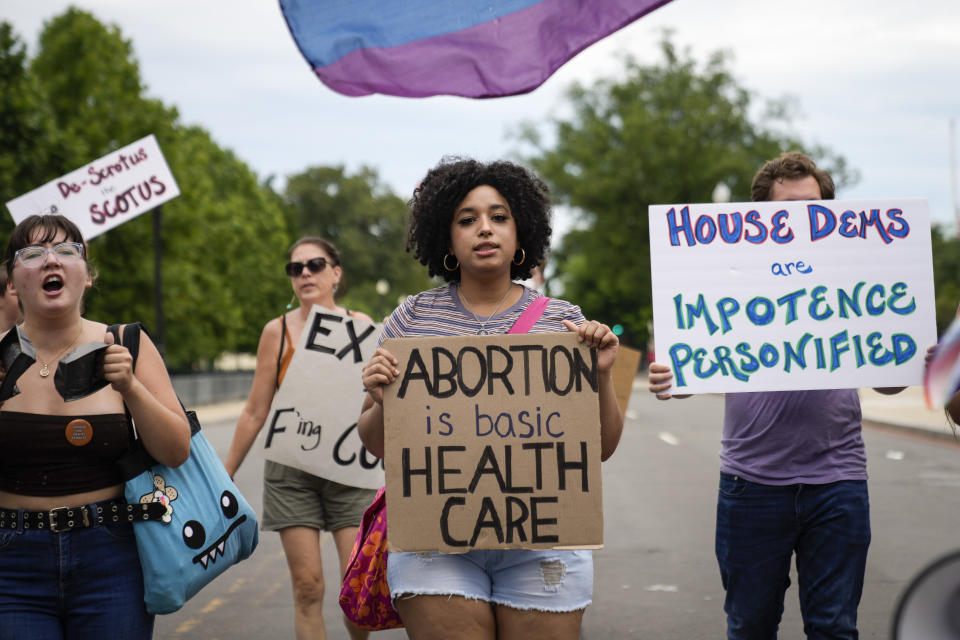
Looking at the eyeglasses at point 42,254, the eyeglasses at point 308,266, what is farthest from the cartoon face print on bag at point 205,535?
the eyeglasses at point 308,266

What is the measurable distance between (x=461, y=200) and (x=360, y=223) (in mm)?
74945

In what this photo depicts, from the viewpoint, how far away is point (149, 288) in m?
35.3

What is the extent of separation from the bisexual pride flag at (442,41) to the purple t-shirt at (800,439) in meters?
1.52

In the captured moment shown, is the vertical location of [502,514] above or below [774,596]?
above

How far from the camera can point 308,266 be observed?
6008 millimetres

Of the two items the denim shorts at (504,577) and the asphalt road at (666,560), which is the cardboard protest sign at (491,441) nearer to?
the denim shorts at (504,577)

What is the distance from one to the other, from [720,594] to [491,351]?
4.61 m

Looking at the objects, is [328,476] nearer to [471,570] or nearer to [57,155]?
[471,570]

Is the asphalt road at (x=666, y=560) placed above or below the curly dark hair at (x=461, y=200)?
below

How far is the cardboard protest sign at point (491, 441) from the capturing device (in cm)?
324

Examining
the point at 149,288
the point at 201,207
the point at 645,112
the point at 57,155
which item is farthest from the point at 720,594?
the point at 645,112

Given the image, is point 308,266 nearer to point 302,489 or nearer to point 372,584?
point 302,489

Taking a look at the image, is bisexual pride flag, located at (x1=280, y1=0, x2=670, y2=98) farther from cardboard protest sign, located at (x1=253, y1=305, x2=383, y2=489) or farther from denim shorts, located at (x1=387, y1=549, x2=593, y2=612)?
denim shorts, located at (x1=387, y1=549, x2=593, y2=612)

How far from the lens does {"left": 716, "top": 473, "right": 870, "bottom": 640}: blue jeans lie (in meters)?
3.82
